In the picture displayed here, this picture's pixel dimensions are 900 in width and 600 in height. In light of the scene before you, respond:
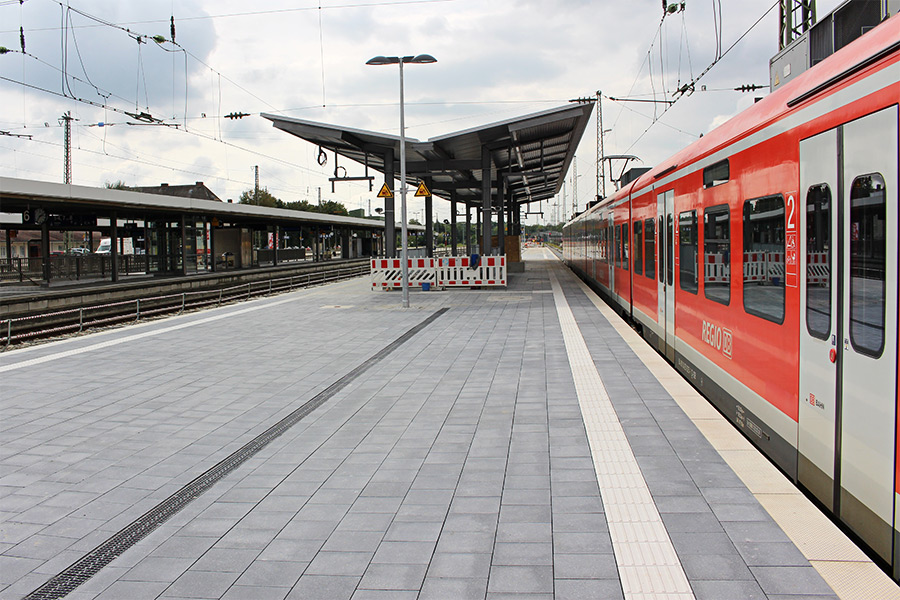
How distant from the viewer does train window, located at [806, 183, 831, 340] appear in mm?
3953

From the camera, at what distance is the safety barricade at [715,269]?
637 centimetres

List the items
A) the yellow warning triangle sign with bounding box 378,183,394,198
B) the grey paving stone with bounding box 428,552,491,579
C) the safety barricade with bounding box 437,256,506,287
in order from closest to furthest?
the grey paving stone with bounding box 428,552,491,579, the yellow warning triangle sign with bounding box 378,183,394,198, the safety barricade with bounding box 437,256,506,287

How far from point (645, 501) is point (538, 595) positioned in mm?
1377

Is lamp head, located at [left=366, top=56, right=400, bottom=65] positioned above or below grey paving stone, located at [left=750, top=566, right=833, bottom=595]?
above

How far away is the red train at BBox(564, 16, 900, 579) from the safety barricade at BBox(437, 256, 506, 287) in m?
16.1

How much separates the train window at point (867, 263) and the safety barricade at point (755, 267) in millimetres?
1551

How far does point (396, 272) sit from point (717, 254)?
1679 cm

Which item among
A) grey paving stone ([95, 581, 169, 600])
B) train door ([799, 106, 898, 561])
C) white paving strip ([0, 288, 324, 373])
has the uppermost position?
train door ([799, 106, 898, 561])

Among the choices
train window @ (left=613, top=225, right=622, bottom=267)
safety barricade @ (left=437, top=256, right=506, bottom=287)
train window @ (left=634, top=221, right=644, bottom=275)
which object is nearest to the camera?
train window @ (left=634, top=221, right=644, bottom=275)

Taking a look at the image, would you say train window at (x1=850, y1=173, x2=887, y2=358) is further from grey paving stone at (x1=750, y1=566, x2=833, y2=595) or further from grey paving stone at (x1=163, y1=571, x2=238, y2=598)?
grey paving stone at (x1=163, y1=571, x2=238, y2=598)

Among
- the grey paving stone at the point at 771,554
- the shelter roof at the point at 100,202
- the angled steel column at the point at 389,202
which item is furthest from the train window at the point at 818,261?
the shelter roof at the point at 100,202

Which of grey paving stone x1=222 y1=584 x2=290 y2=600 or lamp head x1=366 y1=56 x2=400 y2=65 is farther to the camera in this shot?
lamp head x1=366 y1=56 x2=400 y2=65

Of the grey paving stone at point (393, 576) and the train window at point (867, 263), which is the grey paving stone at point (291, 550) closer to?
the grey paving stone at point (393, 576)

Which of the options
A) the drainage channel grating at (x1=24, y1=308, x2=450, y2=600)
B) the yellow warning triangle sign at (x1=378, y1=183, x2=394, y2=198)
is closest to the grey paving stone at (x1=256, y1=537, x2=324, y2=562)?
the drainage channel grating at (x1=24, y1=308, x2=450, y2=600)
